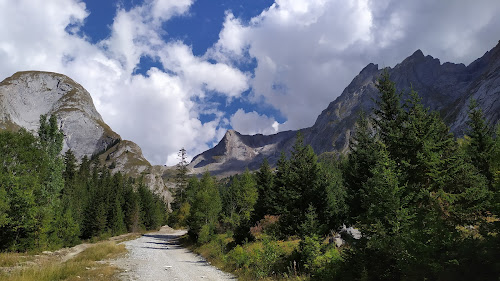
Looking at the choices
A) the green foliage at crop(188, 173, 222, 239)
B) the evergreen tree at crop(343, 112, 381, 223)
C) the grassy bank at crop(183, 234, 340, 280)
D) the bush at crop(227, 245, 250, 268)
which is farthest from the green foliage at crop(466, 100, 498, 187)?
the green foliage at crop(188, 173, 222, 239)

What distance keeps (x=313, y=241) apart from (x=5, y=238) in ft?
126

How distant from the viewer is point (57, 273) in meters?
15.7

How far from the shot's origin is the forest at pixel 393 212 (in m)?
7.97

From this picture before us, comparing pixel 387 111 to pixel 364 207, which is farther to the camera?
pixel 387 111

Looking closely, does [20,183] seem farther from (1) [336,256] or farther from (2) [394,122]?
(2) [394,122]

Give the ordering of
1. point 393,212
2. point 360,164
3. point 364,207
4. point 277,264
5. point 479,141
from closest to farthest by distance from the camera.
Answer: point 393,212, point 364,207, point 277,264, point 360,164, point 479,141

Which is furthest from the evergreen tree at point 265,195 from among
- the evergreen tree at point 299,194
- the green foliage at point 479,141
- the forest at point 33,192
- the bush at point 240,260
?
the forest at point 33,192

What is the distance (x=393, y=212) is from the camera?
9.91 m

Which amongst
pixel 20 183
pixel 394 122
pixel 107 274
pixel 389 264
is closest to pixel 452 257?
pixel 389 264

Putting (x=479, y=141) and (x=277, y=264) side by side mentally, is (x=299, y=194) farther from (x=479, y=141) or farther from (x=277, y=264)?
(x=479, y=141)

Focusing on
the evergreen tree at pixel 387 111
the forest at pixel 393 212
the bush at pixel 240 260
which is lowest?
the bush at pixel 240 260

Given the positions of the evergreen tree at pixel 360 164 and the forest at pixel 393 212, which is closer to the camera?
the forest at pixel 393 212

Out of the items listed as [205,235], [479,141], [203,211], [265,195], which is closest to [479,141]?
[479,141]

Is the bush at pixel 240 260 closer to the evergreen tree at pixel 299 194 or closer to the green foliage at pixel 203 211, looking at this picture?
the evergreen tree at pixel 299 194
